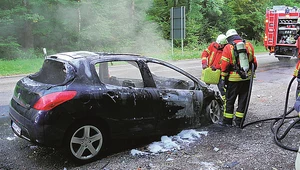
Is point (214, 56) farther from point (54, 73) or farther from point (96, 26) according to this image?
point (96, 26)

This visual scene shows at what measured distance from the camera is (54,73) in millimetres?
4168

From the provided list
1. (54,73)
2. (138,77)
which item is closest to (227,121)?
(138,77)

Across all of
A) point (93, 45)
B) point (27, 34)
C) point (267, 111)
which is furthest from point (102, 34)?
point (267, 111)

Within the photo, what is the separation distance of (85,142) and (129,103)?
2.56 feet

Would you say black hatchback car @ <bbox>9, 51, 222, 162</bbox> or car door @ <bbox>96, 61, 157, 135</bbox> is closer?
black hatchback car @ <bbox>9, 51, 222, 162</bbox>

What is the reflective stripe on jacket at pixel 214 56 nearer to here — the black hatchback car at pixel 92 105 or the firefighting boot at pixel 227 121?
the firefighting boot at pixel 227 121

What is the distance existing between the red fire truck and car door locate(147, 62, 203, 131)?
12101 mm

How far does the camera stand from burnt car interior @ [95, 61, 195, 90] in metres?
4.53

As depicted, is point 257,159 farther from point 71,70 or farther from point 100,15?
point 100,15

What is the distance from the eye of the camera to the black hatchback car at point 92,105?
3.69 metres

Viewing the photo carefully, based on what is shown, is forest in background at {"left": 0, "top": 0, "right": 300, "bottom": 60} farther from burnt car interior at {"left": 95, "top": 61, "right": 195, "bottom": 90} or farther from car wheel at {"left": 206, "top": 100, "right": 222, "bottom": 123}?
car wheel at {"left": 206, "top": 100, "right": 222, "bottom": 123}

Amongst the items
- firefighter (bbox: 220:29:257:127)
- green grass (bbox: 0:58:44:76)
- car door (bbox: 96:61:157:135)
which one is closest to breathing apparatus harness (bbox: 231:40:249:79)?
firefighter (bbox: 220:29:257:127)

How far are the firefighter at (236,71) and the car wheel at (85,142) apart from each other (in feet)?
7.96

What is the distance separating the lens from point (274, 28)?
16156 millimetres
